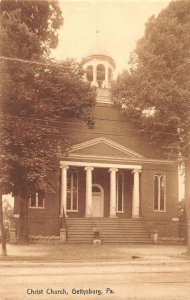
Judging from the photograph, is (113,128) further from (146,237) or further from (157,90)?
(146,237)

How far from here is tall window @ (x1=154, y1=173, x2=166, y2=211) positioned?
3319cm

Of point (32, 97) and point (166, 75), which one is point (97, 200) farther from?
point (32, 97)

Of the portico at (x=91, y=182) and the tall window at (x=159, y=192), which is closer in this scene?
the portico at (x=91, y=182)

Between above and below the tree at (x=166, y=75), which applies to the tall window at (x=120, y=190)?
below

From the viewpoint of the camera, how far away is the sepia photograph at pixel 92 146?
22.8 m

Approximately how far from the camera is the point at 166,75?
2861cm

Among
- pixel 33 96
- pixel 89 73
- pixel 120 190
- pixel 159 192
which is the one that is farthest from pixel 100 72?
pixel 33 96

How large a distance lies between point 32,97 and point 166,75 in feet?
28.9

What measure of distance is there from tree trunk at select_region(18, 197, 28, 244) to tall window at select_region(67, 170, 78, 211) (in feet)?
18.2

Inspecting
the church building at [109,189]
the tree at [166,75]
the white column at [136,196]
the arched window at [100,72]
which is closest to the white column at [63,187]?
the church building at [109,189]

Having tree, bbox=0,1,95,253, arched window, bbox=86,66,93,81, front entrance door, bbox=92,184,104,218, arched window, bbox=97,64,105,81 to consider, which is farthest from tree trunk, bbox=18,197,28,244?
arched window, bbox=97,64,105,81

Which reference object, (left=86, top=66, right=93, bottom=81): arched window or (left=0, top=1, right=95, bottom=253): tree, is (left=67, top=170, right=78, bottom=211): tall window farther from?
(left=86, top=66, right=93, bottom=81): arched window

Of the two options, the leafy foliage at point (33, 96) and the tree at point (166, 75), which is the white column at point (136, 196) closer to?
the tree at point (166, 75)

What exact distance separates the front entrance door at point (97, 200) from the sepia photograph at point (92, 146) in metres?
0.08
